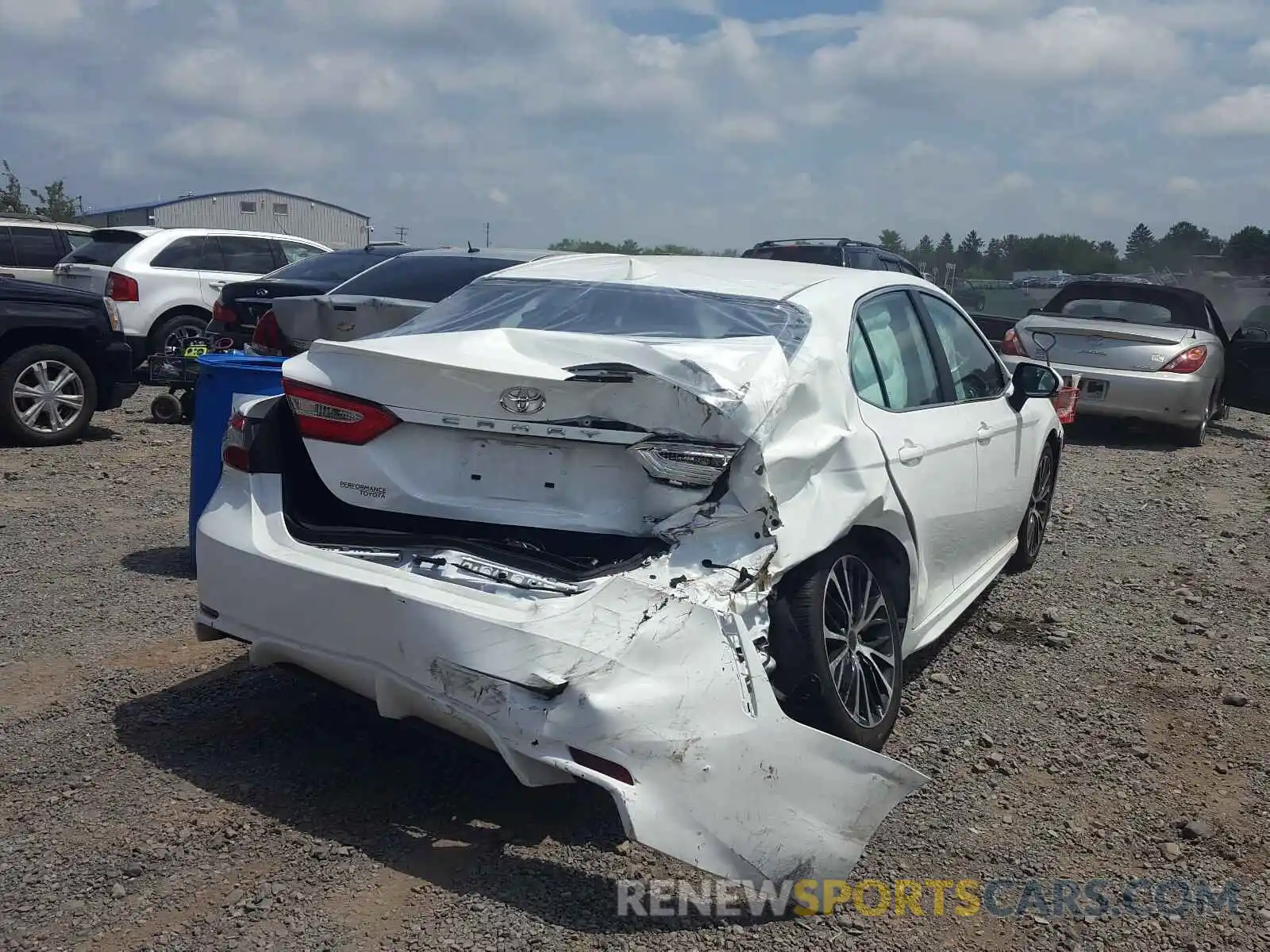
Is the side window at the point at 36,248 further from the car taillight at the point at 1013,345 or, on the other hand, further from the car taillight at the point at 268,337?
the car taillight at the point at 1013,345

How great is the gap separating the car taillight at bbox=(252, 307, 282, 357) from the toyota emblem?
4.83 meters

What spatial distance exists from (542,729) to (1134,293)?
10.8 metres

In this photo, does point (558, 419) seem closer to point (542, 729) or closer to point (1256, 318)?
point (542, 729)

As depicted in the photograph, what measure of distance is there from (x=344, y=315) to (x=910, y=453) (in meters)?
4.23

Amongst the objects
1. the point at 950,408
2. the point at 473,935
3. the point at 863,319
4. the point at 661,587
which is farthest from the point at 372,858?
the point at 950,408

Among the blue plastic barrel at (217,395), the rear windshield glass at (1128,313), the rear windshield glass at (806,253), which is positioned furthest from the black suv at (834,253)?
the blue plastic barrel at (217,395)

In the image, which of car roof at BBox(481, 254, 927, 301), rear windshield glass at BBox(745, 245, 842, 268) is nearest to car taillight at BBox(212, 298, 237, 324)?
car roof at BBox(481, 254, 927, 301)

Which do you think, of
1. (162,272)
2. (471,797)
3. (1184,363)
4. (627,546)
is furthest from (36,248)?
(627,546)

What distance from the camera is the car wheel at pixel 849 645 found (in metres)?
3.38

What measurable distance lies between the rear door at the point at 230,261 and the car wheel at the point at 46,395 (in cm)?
367

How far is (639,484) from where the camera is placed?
3.26 m

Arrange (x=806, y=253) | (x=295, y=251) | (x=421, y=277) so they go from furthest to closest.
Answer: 1. (x=806, y=253)
2. (x=295, y=251)
3. (x=421, y=277)

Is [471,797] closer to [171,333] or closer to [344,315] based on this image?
[344,315]

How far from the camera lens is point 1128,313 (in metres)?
12.0
